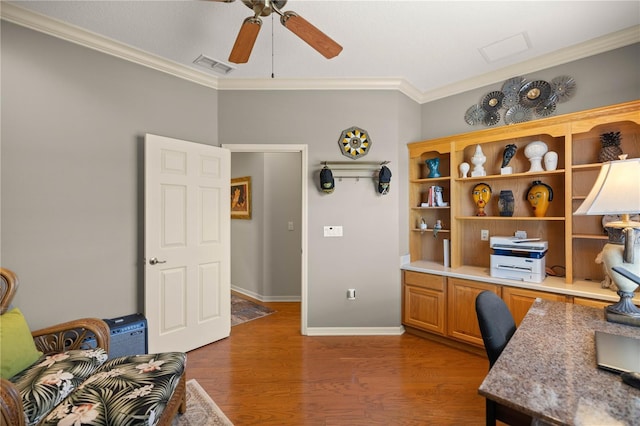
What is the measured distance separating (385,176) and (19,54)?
10.1ft

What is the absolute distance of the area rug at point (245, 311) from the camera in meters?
3.60

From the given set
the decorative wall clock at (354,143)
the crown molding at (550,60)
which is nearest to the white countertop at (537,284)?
the decorative wall clock at (354,143)

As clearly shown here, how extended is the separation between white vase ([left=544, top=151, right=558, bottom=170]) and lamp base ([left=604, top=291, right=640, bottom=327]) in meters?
1.38

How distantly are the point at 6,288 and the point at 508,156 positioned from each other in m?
4.06

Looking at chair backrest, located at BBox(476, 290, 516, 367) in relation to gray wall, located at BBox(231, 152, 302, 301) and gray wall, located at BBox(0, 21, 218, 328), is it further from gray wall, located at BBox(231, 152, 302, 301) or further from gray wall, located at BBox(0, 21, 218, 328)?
gray wall, located at BBox(231, 152, 302, 301)

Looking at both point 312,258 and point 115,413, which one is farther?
point 312,258

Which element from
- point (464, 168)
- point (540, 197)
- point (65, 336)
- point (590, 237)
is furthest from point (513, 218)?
point (65, 336)

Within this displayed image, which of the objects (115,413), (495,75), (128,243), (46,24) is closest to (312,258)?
(128,243)

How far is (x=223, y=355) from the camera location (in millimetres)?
2672

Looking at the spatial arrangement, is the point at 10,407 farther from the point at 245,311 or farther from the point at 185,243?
the point at 245,311

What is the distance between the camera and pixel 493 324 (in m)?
1.40

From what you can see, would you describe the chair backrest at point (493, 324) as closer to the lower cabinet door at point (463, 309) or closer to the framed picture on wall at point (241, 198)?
the lower cabinet door at point (463, 309)

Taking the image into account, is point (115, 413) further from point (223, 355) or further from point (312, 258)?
point (312, 258)

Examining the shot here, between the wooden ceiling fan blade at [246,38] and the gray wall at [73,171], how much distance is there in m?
1.31
